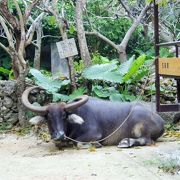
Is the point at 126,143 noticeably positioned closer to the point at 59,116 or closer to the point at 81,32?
the point at 59,116

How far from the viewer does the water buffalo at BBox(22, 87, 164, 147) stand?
7.54 m

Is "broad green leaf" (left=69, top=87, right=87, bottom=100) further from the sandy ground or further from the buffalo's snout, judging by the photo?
the buffalo's snout

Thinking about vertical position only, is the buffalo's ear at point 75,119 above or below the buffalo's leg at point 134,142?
above

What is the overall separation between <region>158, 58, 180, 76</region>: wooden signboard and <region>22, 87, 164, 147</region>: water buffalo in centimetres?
135

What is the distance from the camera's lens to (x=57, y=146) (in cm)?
761

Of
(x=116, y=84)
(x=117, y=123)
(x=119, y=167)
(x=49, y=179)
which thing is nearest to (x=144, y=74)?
(x=116, y=84)

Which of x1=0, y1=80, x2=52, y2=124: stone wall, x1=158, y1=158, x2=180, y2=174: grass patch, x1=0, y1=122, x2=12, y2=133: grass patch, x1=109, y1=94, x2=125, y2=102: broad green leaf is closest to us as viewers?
x1=158, y1=158, x2=180, y2=174: grass patch

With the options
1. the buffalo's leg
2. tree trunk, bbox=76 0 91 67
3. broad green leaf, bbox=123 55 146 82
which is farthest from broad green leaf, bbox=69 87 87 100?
the buffalo's leg

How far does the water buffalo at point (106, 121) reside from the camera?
7.54 metres

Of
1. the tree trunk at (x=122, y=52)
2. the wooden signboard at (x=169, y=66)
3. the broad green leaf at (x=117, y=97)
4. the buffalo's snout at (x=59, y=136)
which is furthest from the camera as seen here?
the tree trunk at (x=122, y=52)

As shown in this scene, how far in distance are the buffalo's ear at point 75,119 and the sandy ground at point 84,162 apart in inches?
17.1

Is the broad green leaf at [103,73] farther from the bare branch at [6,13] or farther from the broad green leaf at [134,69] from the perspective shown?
the bare branch at [6,13]

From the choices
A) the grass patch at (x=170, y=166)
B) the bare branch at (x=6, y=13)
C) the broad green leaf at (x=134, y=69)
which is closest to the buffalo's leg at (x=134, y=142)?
the grass patch at (x=170, y=166)

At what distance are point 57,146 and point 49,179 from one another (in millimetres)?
2172
